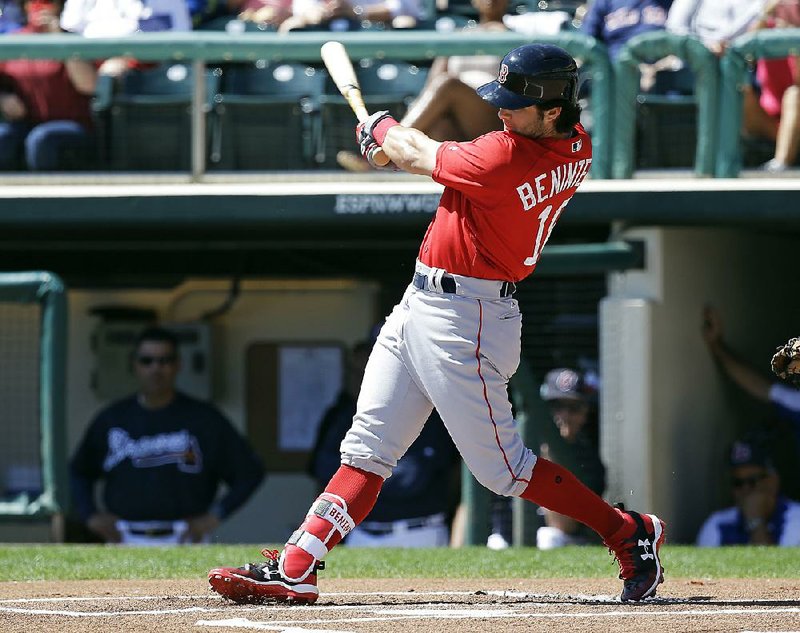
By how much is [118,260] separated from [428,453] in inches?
114

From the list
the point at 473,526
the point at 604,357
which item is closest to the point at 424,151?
the point at 473,526

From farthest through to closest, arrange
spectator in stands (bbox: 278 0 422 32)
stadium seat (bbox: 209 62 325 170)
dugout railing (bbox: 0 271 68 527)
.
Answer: spectator in stands (bbox: 278 0 422 32)
stadium seat (bbox: 209 62 325 170)
dugout railing (bbox: 0 271 68 527)

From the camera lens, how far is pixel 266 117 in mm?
8781

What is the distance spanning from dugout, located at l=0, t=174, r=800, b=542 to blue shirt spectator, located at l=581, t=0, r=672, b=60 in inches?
33.9

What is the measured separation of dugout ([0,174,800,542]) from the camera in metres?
8.65

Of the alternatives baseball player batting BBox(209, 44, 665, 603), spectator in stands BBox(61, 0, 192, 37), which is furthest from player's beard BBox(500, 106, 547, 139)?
spectator in stands BBox(61, 0, 192, 37)

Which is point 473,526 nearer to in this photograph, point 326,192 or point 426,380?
point 326,192

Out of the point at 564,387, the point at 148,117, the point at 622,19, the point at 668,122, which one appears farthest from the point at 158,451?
the point at 622,19

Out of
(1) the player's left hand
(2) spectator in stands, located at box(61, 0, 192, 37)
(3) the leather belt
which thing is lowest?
(1) the player's left hand

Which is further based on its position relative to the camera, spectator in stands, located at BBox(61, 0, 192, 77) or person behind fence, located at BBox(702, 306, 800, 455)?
spectator in stands, located at BBox(61, 0, 192, 77)

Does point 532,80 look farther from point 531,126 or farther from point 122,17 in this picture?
point 122,17

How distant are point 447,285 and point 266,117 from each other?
14.2 feet

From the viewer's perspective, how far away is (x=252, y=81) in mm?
8953

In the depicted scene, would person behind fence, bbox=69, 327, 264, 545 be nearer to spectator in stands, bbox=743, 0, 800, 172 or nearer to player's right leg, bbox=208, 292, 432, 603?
spectator in stands, bbox=743, 0, 800, 172
